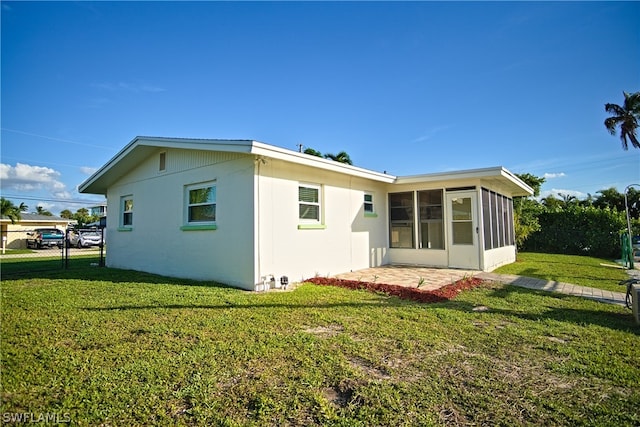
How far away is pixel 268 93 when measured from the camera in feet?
39.4

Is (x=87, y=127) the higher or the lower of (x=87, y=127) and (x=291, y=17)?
the lower

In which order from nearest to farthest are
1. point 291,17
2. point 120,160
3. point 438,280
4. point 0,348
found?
1. point 0,348
2. point 438,280
3. point 291,17
4. point 120,160

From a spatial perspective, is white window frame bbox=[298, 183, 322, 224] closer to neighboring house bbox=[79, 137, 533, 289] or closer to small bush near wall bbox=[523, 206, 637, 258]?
neighboring house bbox=[79, 137, 533, 289]

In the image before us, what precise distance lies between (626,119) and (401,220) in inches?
619

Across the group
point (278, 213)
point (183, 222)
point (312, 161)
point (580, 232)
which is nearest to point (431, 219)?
point (312, 161)

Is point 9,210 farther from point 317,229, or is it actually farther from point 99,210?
point 317,229

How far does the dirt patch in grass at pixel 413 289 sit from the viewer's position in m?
6.04

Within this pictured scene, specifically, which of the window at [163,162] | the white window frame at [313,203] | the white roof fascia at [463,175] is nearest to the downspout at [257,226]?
the white window frame at [313,203]

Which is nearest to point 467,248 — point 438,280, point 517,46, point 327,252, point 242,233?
point 438,280

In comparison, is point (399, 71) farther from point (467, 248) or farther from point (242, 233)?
point (242, 233)

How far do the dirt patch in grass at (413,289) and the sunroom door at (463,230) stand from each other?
183cm

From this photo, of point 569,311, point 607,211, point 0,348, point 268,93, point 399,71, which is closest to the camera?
point 0,348

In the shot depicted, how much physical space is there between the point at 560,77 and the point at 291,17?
874 centimetres

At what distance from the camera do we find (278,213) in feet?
24.4
